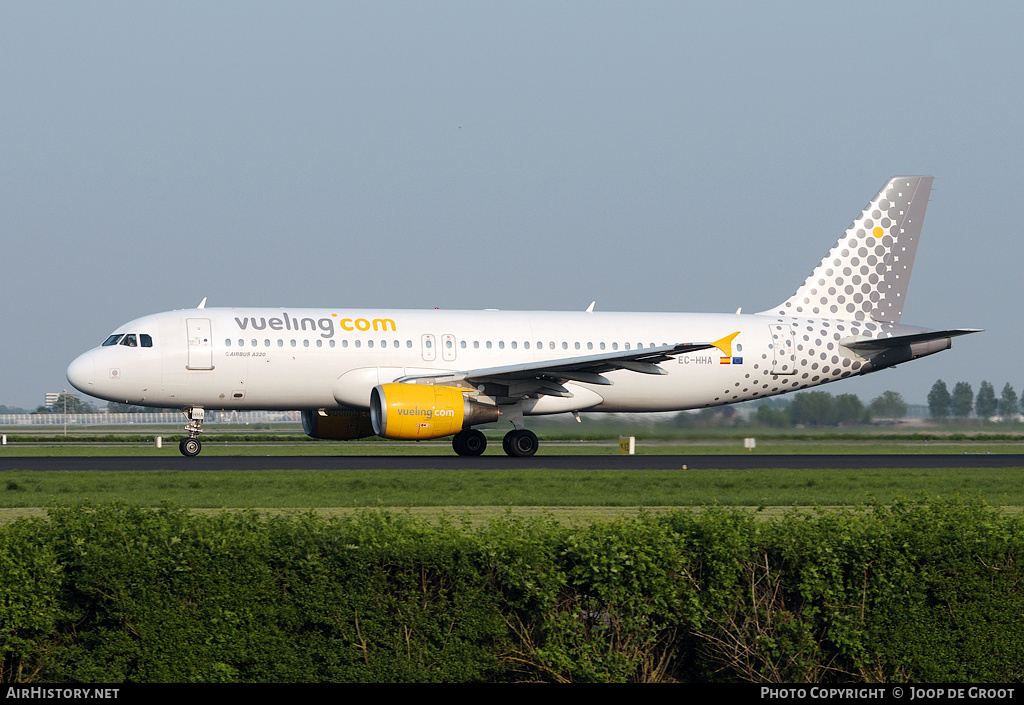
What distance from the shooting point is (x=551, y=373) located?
28891mm

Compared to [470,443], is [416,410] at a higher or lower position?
higher

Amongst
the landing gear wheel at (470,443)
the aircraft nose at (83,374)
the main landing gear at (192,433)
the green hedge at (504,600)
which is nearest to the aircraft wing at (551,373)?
the landing gear wheel at (470,443)

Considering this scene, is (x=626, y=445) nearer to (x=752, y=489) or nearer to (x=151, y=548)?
(x=752, y=489)

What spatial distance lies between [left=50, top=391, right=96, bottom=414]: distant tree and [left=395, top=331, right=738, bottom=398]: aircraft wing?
111 m

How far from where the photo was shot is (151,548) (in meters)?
8.39

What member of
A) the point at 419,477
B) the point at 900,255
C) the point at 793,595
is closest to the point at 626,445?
the point at 900,255

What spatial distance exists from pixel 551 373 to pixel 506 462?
109 inches

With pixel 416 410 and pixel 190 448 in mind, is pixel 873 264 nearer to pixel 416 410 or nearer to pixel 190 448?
pixel 416 410

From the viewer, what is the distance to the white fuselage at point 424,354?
93.1ft

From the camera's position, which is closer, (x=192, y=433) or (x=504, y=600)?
(x=504, y=600)

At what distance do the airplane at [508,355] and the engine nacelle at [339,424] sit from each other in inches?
1.3

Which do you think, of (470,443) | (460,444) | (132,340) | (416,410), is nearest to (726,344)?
(470,443)

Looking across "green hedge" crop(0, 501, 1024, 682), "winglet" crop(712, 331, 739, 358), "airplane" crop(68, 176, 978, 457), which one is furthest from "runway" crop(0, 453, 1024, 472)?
"green hedge" crop(0, 501, 1024, 682)
